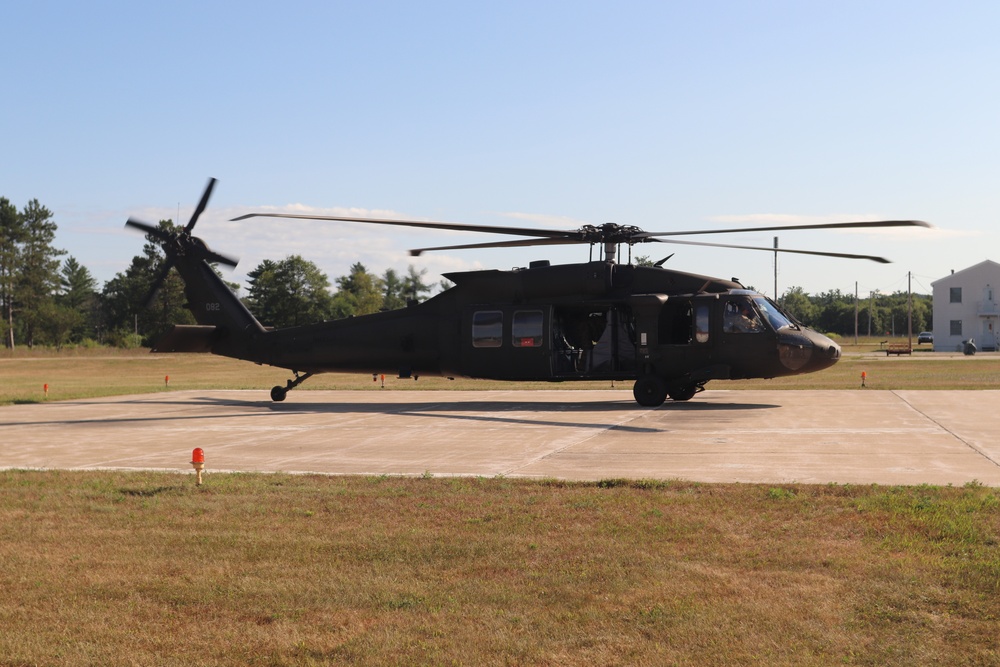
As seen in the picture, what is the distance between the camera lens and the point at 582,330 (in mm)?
25406

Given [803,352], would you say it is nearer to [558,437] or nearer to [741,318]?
[741,318]

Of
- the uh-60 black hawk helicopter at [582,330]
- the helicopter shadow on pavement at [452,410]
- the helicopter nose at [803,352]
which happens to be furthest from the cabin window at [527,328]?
the helicopter nose at [803,352]

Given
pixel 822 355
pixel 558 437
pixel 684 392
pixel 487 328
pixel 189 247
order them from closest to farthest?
pixel 558 437, pixel 822 355, pixel 487 328, pixel 684 392, pixel 189 247

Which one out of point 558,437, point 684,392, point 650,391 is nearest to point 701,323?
point 650,391

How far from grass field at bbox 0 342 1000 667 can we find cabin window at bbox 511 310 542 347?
1265cm

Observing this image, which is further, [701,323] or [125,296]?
[125,296]

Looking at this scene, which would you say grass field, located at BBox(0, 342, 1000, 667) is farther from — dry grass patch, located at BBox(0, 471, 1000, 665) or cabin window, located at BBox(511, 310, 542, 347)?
cabin window, located at BBox(511, 310, 542, 347)

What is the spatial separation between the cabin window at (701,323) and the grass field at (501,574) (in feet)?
40.3

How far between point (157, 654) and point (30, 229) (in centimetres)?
13480

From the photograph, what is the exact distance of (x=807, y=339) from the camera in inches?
913

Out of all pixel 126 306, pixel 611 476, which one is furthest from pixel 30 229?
pixel 611 476

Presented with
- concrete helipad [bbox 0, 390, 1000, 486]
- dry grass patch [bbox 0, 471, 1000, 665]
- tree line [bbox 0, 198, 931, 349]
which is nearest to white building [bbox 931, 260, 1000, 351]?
tree line [bbox 0, 198, 931, 349]

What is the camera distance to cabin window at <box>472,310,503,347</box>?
2552cm

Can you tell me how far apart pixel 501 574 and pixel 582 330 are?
1769 centimetres
